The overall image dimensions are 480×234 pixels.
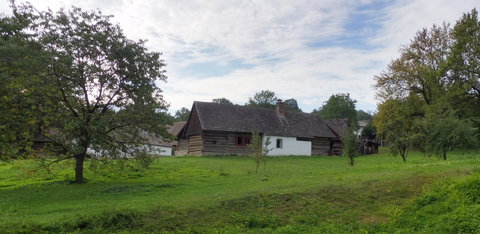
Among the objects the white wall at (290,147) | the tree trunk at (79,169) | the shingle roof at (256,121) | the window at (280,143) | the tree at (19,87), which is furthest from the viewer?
the window at (280,143)

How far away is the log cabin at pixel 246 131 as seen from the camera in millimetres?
38469

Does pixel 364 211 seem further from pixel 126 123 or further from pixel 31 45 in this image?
pixel 31 45

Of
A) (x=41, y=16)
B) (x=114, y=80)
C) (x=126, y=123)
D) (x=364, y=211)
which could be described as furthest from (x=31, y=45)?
(x=364, y=211)

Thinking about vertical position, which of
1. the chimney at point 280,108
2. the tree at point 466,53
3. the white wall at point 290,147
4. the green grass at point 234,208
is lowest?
the green grass at point 234,208

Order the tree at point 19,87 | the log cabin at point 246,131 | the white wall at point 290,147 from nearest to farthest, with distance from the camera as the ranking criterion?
the tree at point 19,87, the log cabin at point 246,131, the white wall at point 290,147

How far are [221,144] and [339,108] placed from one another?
2518 inches

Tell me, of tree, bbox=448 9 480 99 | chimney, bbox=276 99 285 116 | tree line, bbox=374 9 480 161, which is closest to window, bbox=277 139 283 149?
chimney, bbox=276 99 285 116

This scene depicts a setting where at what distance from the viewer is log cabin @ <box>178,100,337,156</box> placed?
38.5 metres

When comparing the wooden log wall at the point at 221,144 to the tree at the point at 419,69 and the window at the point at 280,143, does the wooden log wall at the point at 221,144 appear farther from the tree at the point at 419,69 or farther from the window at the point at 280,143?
the tree at the point at 419,69

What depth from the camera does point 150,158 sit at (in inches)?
734

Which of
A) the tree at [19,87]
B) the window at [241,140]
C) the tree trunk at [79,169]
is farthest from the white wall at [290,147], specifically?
the tree at [19,87]

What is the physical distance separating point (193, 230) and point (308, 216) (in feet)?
10.6

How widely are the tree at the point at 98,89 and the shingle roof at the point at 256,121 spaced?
18.7 meters

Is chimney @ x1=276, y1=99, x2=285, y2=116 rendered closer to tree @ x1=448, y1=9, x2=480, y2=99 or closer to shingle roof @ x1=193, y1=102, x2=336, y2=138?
shingle roof @ x1=193, y1=102, x2=336, y2=138
